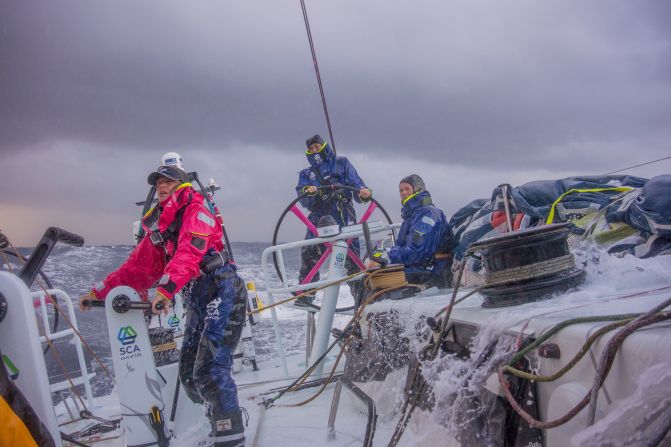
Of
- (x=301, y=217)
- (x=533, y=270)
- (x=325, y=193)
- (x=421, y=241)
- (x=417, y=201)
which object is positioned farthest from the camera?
(x=325, y=193)

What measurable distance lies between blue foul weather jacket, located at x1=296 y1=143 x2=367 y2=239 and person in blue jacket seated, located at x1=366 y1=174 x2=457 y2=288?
0.91 meters

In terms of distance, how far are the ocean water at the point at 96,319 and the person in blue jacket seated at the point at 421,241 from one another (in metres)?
1.14

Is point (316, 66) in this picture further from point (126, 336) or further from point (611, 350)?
point (611, 350)

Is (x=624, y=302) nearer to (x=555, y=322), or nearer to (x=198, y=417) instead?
(x=555, y=322)

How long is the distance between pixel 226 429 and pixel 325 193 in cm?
273

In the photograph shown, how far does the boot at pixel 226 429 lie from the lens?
2709 mm

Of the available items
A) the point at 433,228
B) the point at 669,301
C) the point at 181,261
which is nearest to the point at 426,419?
the point at 669,301

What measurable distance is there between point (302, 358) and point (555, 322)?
441cm

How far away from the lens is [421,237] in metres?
3.82

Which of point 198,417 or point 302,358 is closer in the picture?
point 198,417

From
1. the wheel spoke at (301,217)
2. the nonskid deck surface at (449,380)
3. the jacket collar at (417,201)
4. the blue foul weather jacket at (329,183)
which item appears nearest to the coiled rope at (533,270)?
the nonskid deck surface at (449,380)

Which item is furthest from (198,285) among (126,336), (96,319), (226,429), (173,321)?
(96,319)

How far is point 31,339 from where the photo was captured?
5.99ft

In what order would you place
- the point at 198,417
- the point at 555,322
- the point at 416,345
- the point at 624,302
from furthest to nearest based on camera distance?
the point at 198,417 < the point at 416,345 < the point at 624,302 < the point at 555,322
